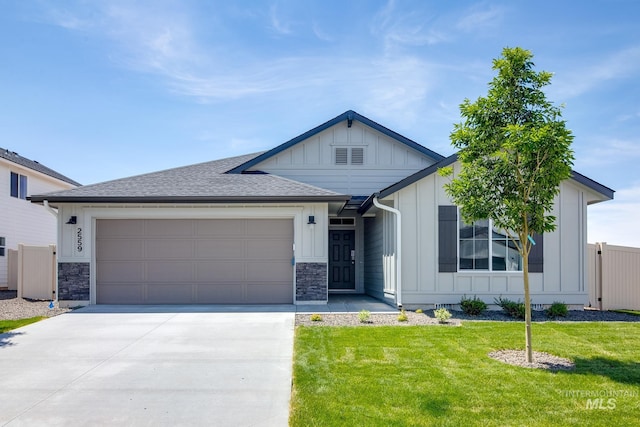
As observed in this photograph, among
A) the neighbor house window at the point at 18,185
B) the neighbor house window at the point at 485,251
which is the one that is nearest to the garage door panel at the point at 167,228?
the neighbor house window at the point at 485,251

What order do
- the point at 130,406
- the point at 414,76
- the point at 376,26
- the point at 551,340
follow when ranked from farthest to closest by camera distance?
the point at 414,76 < the point at 376,26 < the point at 551,340 < the point at 130,406

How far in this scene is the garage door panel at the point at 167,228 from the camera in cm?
1184

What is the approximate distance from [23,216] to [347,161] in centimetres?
1351

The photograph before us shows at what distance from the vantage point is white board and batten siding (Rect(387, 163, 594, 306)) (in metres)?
11.1

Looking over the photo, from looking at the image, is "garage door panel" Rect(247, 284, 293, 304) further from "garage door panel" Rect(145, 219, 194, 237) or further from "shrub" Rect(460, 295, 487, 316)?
"shrub" Rect(460, 295, 487, 316)

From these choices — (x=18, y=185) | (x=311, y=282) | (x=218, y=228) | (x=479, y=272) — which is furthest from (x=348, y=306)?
(x=18, y=185)

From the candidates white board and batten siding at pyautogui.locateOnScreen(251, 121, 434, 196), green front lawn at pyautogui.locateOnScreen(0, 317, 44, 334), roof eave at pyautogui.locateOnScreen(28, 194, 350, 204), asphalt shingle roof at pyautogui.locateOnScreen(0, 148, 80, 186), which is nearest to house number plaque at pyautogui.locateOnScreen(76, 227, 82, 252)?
roof eave at pyautogui.locateOnScreen(28, 194, 350, 204)

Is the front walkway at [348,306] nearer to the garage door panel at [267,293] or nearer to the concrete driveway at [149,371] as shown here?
the garage door panel at [267,293]

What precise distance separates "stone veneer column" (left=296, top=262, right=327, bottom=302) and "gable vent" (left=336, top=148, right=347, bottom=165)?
4007mm

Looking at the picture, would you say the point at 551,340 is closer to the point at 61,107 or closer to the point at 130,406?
the point at 130,406

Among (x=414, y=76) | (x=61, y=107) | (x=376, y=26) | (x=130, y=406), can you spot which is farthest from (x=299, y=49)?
(x=130, y=406)

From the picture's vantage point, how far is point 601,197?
1115 cm

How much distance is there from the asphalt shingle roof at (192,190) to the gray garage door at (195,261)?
2.54 ft

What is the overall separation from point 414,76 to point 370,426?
968 centimetres
